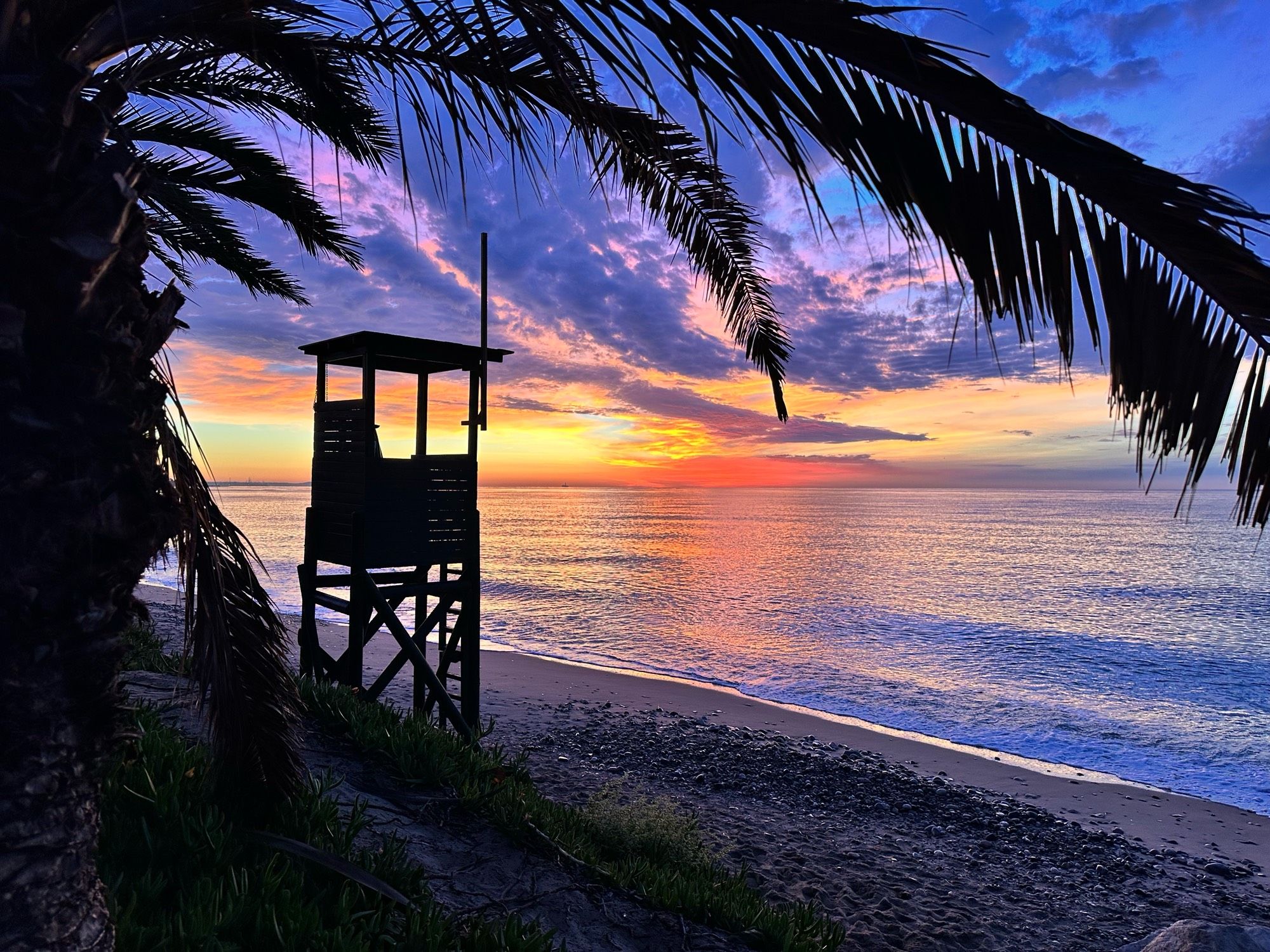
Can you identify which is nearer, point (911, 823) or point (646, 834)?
point (646, 834)

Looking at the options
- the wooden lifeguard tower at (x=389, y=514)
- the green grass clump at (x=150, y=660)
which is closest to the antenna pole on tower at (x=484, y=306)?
the wooden lifeguard tower at (x=389, y=514)

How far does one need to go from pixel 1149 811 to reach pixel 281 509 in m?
117

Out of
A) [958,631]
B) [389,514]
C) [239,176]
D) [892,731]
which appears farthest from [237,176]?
[958,631]

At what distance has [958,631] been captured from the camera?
81.9ft

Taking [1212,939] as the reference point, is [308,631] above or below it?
above

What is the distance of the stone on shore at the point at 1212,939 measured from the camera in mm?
4699

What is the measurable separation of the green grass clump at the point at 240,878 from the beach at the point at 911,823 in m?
2.72

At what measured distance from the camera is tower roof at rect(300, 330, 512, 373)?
9.17 metres

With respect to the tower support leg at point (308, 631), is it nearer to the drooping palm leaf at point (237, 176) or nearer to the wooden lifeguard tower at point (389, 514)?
the wooden lifeguard tower at point (389, 514)

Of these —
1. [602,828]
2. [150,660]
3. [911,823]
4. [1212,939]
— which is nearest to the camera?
[1212,939]

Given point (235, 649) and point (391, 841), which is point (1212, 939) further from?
point (235, 649)

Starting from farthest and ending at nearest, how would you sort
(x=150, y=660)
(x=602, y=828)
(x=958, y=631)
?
1. (x=958, y=631)
2. (x=150, y=660)
3. (x=602, y=828)

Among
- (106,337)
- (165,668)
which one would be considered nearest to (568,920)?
(106,337)

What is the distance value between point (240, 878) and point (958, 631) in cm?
2507
